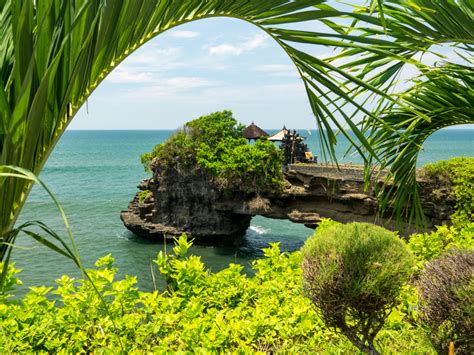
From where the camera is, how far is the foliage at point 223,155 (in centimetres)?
1928

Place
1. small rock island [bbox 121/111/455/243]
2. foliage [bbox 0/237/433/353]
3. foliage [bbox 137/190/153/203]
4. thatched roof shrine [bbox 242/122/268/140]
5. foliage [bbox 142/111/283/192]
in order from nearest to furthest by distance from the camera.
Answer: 1. foliage [bbox 0/237/433/353]
2. small rock island [bbox 121/111/455/243]
3. foliage [bbox 142/111/283/192]
4. foliage [bbox 137/190/153/203]
5. thatched roof shrine [bbox 242/122/268/140]

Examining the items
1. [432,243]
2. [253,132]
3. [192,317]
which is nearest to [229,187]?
[253,132]

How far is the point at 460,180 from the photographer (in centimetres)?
1427

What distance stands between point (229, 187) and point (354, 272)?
1649 cm

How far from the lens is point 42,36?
150 centimetres

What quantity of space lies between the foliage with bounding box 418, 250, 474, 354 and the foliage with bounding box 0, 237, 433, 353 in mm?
427

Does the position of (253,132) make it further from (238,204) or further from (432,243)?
(432,243)

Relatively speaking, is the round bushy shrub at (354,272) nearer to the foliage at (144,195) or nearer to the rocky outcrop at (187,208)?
the rocky outcrop at (187,208)

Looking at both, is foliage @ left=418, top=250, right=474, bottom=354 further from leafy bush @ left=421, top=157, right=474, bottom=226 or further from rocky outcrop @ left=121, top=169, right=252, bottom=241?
rocky outcrop @ left=121, top=169, right=252, bottom=241

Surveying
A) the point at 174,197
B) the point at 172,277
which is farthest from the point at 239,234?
the point at 172,277

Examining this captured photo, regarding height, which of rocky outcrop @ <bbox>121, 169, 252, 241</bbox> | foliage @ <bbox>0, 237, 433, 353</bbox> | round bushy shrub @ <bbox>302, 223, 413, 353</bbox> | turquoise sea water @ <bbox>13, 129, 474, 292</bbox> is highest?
round bushy shrub @ <bbox>302, 223, 413, 353</bbox>

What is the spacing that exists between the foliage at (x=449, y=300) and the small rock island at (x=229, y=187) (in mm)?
13973

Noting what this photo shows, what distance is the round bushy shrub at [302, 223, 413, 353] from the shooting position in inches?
124

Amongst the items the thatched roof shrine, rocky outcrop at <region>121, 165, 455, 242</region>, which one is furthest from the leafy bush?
the thatched roof shrine
